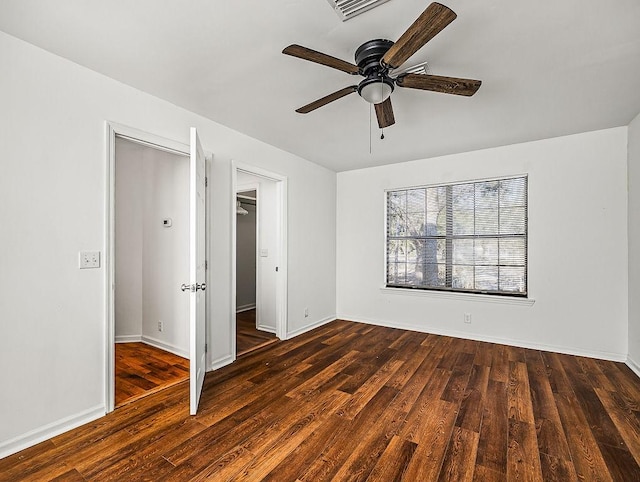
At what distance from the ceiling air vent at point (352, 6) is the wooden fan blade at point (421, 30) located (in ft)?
A: 0.81

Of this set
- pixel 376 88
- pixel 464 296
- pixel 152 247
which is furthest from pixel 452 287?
pixel 152 247

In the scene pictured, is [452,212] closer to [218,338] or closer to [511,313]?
[511,313]

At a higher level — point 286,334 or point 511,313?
point 511,313

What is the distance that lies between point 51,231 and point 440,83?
2.60 meters

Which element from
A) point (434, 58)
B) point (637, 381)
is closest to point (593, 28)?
point (434, 58)

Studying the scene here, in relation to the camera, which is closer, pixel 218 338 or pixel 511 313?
pixel 218 338

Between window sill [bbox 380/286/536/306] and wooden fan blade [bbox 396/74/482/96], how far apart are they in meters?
2.81

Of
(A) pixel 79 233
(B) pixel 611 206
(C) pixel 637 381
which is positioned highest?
(B) pixel 611 206

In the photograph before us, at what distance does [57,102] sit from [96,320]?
4.88 ft

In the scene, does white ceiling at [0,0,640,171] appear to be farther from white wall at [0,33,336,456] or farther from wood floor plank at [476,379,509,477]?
wood floor plank at [476,379,509,477]

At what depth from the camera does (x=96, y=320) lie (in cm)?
225

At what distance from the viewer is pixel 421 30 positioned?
1438mm

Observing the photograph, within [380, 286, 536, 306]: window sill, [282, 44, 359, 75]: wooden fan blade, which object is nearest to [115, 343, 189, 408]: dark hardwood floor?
[282, 44, 359, 75]: wooden fan blade

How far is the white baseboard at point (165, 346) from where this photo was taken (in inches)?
135
